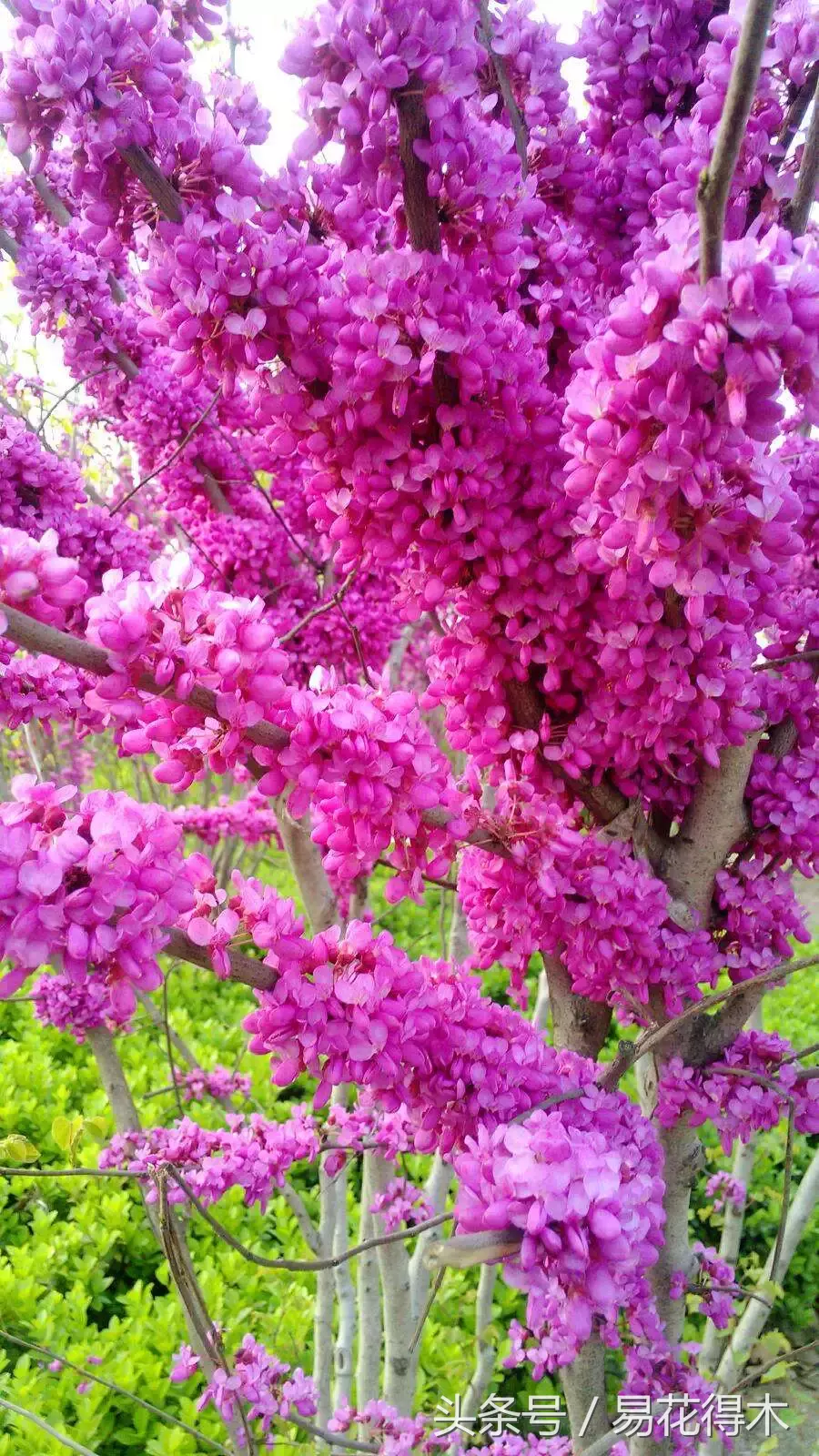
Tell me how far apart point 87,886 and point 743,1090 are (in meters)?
1.09

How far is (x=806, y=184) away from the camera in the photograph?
40.9 inches

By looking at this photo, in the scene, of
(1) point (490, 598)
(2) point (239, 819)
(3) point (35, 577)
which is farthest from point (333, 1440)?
(2) point (239, 819)

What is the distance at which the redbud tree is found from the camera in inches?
30.8

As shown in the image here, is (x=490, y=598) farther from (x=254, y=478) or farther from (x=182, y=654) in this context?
(x=254, y=478)

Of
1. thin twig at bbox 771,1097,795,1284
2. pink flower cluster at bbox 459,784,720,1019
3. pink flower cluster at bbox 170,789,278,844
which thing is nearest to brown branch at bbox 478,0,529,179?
pink flower cluster at bbox 459,784,720,1019

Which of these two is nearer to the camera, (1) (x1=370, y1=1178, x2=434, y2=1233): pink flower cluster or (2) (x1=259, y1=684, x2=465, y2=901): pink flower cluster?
(2) (x1=259, y1=684, x2=465, y2=901): pink flower cluster

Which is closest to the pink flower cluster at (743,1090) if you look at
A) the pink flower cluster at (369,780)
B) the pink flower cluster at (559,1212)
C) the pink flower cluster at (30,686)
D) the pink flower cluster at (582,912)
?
the pink flower cluster at (582,912)

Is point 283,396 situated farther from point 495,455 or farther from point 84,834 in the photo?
point 84,834

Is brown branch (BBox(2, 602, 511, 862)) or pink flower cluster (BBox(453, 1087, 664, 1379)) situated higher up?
brown branch (BBox(2, 602, 511, 862))

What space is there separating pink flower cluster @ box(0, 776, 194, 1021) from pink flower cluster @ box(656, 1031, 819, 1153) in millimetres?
937

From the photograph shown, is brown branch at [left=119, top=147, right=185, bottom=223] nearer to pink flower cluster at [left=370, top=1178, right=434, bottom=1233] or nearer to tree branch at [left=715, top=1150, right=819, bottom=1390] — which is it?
pink flower cluster at [left=370, top=1178, right=434, bottom=1233]

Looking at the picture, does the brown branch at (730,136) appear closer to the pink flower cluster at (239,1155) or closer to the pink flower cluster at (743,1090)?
the pink flower cluster at (743,1090)

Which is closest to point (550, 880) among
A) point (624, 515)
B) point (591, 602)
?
point (591, 602)

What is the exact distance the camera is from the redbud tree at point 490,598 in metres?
0.78
